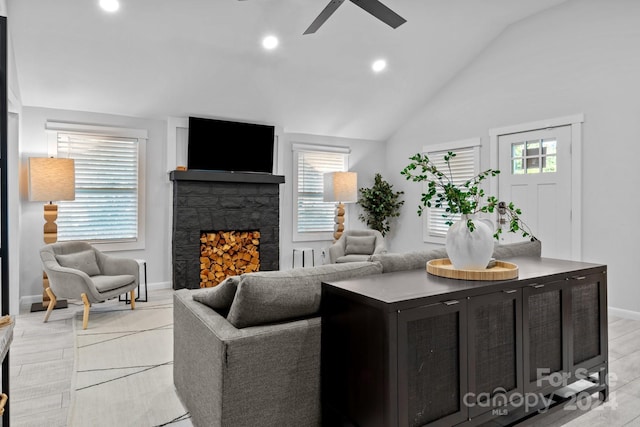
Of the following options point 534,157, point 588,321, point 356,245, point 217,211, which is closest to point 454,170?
point 534,157

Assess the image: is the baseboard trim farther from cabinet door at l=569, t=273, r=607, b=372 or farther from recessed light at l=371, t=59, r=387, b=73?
recessed light at l=371, t=59, r=387, b=73

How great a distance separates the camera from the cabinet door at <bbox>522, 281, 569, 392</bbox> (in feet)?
6.92

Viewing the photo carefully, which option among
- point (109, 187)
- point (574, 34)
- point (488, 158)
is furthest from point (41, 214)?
point (574, 34)

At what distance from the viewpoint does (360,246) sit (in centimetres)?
605

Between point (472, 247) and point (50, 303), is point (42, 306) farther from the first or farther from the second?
point (472, 247)

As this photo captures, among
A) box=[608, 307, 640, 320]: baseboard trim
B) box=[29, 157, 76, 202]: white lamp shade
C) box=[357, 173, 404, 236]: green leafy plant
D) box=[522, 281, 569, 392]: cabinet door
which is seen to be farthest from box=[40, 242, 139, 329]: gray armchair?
box=[608, 307, 640, 320]: baseboard trim

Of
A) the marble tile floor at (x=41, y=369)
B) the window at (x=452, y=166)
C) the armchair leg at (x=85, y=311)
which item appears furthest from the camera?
the window at (x=452, y=166)

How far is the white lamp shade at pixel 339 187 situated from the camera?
6129mm

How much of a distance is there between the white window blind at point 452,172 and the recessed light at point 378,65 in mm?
1577

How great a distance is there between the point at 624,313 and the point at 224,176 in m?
4.80

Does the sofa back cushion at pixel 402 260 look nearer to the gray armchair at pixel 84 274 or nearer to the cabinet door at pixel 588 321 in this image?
the cabinet door at pixel 588 321

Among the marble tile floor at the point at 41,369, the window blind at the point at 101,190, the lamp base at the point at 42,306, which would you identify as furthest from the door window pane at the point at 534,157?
the lamp base at the point at 42,306

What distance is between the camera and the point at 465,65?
5.93 metres

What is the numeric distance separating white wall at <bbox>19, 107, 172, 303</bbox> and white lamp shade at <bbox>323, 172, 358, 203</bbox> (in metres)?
2.22
